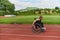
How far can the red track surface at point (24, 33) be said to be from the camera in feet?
18.0

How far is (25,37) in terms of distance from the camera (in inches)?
217

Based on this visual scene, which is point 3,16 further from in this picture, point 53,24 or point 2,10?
point 53,24

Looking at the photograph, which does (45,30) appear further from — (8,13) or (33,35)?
(8,13)

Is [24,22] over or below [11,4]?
below

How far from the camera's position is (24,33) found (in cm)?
566

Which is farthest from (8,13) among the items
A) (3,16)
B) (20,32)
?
(20,32)

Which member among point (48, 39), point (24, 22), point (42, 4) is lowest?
point (48, 39)

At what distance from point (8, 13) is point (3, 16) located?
0.18m

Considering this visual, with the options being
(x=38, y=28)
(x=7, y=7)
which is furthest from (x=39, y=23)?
(x=7, y=7)

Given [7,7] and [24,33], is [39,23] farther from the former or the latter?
[7,7]

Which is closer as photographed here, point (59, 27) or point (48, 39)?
point (48, 39)

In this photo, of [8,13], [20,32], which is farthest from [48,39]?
[8,13]

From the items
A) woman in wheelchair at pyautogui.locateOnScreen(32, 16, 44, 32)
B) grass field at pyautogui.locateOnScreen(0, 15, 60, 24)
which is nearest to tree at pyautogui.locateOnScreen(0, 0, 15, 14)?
grass field at pyautogui.locateOnScreen(0, 15, 60, 24)

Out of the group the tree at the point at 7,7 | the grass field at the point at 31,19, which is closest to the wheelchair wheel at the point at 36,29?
the grass field at the point at 31,19
